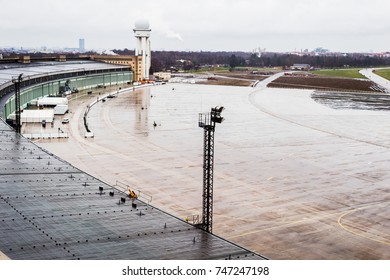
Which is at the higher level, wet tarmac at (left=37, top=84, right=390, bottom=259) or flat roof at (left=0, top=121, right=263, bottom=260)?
flat roof at (left=0, top=121, right=263, bottom=260)

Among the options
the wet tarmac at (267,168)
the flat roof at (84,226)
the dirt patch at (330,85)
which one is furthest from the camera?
the dirt patch at (330,85)

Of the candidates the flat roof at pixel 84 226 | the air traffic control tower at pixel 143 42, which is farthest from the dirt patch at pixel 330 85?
the flat roof at pixel 84 226

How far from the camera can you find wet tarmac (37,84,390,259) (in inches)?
1366

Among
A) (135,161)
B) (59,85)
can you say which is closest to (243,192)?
(135,161)

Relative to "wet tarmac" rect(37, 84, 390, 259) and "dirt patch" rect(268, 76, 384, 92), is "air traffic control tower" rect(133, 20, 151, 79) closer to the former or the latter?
"dirt patch" rect(268, 76, 384, 92)

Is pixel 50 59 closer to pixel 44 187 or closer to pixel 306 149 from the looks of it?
pixel 306 149

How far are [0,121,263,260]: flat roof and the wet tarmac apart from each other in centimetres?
798

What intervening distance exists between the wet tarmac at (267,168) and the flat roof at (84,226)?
7.98 m

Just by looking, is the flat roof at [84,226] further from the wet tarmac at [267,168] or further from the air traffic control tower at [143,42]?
the air traffic control tower at [143,42]

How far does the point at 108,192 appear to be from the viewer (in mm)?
31094

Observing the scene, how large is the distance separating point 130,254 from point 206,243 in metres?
3.30

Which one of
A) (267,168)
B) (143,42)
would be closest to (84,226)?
(267,168)

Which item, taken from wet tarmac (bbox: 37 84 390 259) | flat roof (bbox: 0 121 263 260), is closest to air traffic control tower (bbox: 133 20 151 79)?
wet tarmac (bbox: 37 84 390 259)

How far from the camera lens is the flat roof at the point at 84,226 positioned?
71.9ft
